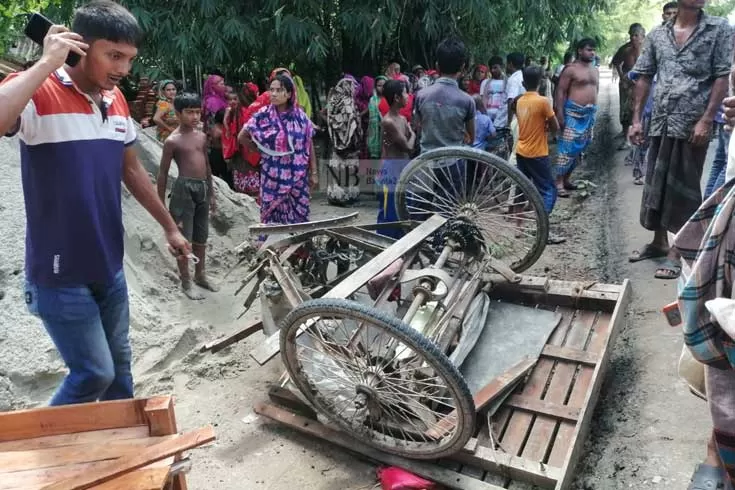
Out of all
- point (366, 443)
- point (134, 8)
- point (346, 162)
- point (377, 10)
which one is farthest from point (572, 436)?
point (134, 8)

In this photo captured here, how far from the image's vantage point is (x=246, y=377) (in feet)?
12.4

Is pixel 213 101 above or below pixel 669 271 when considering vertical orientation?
above

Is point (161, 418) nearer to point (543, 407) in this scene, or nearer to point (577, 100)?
point (543, 407)

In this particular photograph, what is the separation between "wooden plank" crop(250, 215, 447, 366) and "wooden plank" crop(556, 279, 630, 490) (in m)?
1.16

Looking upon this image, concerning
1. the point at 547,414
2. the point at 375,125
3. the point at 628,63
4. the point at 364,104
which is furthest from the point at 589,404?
the point at 628,63

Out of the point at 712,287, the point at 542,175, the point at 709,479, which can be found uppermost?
the point at 712,287

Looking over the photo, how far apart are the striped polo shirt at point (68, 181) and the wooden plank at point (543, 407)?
81.1 inches

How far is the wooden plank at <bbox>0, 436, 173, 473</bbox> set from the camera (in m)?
1.68

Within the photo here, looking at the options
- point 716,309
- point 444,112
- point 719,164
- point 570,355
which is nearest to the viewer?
point 716,309

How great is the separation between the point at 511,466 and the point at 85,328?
185 centimetres

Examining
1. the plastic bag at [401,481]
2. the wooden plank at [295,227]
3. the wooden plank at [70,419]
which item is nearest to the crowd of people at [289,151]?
the wooden plank at [70,419]

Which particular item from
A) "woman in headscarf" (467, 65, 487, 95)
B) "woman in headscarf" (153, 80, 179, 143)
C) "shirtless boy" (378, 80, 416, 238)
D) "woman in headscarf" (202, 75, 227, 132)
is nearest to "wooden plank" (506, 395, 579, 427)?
"shirtless boy" (378, 80, 416, 238)

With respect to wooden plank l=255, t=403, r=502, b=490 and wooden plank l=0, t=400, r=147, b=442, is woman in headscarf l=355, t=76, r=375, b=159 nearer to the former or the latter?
wooden plank l=255, t=403, r=502, b=490

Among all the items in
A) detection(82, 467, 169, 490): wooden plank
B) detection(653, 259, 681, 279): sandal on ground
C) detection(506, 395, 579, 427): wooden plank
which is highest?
detection(82, 467, 169, 490): wooden plank
